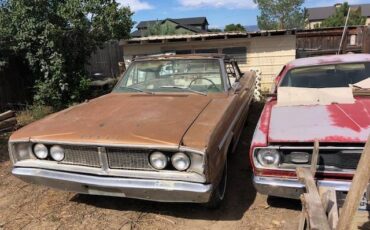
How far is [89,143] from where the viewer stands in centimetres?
341

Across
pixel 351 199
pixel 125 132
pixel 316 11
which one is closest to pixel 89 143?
pixel 125 132

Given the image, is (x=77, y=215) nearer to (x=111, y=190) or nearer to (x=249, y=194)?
(x=111, y=190)

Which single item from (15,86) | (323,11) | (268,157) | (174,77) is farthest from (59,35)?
(323,11)

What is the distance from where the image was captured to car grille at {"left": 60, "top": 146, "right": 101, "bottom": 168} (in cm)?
352

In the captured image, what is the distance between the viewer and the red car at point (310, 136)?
329 centimetres

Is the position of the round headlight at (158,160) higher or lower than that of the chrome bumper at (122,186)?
higher

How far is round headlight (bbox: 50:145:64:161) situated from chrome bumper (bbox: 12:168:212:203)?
14 centimetres

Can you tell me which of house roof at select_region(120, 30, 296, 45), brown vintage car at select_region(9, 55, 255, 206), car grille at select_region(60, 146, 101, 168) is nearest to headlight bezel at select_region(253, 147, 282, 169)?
brown vintage car at select_region(9, 55, 255, 206)

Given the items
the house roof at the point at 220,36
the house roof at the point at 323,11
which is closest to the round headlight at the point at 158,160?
the house roof at the point at 220,36

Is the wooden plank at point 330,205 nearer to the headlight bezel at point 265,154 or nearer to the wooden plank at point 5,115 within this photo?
the headlight bezel at point 265,154

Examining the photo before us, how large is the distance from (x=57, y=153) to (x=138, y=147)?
95cm

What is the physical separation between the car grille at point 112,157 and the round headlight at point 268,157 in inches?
40.4

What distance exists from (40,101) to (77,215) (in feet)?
23.1

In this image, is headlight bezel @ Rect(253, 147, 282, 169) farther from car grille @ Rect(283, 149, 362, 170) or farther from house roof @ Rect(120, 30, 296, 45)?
house roof @ Rect(120, 30, 296, 45)
